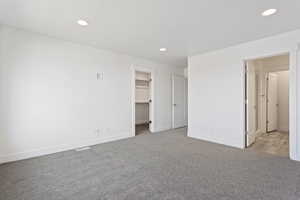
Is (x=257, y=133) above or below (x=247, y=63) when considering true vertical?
below

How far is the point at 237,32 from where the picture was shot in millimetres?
2795

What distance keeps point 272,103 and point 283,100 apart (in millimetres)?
503

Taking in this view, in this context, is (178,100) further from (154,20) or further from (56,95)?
(56,95)

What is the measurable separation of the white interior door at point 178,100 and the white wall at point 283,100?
3.31 meters

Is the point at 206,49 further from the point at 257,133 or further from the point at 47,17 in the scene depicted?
the point at 47,17

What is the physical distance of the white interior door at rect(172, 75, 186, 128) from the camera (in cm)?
559

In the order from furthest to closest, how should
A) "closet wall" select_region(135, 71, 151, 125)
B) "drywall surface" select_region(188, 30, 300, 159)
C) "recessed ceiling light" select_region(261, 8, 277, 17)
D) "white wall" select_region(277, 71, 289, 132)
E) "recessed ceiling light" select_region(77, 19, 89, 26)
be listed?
"closet wall" select_region(135, 71, 151, 125), "white wall" select_region(277, 71, 289, 132), "drywall surface" select_region(188, 30, 300, 159), "recessed ceiling light" select_region(77, 19, 89, 26), "recessed ceiling light" select_region(261, 8, 277, 17)

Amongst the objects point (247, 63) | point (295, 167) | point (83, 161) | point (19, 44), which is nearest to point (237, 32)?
point (247, 63)

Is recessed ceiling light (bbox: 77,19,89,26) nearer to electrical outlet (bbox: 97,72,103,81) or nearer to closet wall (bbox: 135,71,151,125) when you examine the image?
electrical outlet (bbox: 97,72,103,81)

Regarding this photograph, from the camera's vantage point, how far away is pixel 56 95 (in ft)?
10.2

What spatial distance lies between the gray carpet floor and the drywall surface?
619 millimetres

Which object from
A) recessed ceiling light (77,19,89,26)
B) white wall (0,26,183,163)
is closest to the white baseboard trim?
white wall (0,26,183,163)

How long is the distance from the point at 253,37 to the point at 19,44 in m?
4.44

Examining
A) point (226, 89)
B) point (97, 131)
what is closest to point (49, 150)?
point (97, 131)
